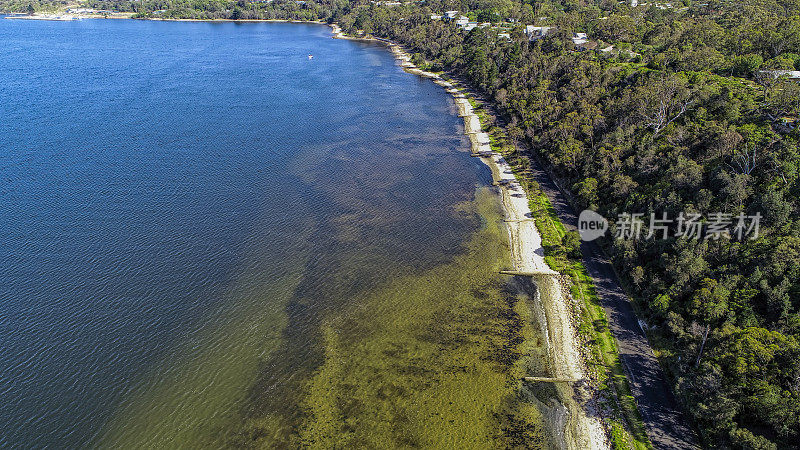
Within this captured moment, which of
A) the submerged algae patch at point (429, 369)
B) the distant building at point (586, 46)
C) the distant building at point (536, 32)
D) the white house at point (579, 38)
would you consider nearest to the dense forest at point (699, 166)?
the distant building at point (586, 46)

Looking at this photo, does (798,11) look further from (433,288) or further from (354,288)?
(354,288)

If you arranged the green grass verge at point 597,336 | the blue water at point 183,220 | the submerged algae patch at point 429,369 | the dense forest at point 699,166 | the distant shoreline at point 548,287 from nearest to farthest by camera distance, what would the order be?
the dense forest at point 699,166
the green grass verge at point 597,336
the distant shoreline at point 548,287
the submerged algae patch at point 429,369
the blue water at point 183,220

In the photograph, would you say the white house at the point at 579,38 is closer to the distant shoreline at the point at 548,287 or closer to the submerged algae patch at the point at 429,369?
the distant shoreline at the point at 548,287

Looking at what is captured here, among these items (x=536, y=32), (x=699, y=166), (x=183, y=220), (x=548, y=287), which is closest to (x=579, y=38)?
(x=536, y=32)

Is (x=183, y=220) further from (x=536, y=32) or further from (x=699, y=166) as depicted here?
(x=536, y=32)

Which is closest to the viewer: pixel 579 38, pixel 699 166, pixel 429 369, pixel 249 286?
pixel 429 369

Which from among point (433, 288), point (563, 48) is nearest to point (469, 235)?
point (433, 288)
